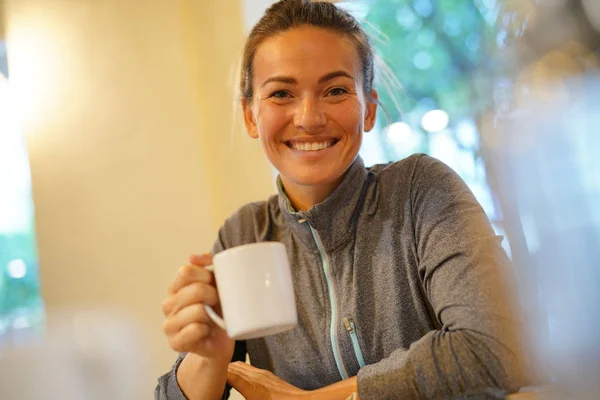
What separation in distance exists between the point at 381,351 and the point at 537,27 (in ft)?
2.86

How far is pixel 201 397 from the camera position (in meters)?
1.09

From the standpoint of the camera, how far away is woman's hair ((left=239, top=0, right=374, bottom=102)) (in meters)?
1.28

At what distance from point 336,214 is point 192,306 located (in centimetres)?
45

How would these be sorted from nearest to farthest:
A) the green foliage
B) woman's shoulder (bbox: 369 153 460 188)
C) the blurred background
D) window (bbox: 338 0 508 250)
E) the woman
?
1. the woman
2. woman's shoulder (bbox: 369 153 460 188)
3. the blurred background
4. window (bbox: 338 0 508 250)
5. the green foliage

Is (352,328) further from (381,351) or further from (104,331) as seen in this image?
(104,331)

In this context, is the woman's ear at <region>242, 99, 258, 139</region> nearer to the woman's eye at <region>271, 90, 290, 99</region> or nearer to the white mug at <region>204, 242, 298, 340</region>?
the woman's eye at <region>271, 90, 290, 99</region>

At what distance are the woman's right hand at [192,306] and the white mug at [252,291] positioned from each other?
6cm

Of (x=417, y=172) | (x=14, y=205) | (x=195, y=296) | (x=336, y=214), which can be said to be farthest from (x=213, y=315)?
(x=14, y=205)

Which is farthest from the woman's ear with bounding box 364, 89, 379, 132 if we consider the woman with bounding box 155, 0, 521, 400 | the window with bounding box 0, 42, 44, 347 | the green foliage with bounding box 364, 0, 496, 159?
the green foliage with bounding box 364, 0, 496, 159

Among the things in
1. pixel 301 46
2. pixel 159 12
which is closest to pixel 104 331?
pixel 301 46

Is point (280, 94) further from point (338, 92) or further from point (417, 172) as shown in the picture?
point (417, 172)

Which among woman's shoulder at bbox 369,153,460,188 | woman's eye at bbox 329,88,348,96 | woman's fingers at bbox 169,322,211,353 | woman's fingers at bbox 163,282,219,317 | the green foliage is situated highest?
the green foliage

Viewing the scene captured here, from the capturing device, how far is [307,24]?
1274mm

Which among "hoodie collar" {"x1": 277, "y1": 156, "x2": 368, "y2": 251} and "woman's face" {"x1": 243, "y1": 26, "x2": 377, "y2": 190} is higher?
"woman's face" {"x1": 243, "y1": 26, "x2": 377, "y2": 190}
